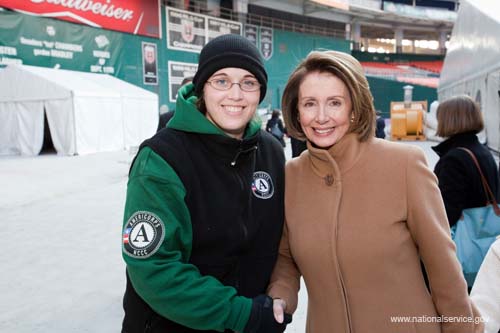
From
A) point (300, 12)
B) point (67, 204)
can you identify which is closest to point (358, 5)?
point (300, 12)

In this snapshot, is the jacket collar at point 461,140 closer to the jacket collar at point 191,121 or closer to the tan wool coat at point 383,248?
the tan wool coat at point 383,248

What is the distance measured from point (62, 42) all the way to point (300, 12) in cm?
1764

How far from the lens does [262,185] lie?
1.43m

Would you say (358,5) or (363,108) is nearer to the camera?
(363,108)

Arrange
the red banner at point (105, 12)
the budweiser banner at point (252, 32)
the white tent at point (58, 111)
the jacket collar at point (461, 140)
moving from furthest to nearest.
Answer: the budweiser banner at point (252, 32) → the red banner at point (105, 12) → the white tent at point (58, 111) → the jacket collar at point (461, 140)

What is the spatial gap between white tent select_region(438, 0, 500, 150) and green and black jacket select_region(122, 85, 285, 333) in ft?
27.9

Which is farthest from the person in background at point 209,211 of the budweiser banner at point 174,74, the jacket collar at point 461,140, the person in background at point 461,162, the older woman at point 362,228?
the budweiser banner at point 174,74

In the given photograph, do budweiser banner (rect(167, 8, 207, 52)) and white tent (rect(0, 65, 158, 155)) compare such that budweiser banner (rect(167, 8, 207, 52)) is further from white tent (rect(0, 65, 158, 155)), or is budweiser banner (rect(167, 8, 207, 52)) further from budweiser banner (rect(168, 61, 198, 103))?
white tent (rect(0, 65, 158, 155))

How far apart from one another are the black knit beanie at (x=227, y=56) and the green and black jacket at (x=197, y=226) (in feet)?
0.40

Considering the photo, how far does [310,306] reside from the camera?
4.74 feet

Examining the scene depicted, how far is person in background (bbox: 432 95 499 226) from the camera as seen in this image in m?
2.39

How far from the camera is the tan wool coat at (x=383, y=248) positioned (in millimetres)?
1279

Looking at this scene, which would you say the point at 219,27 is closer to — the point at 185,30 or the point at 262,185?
the point at 185,30

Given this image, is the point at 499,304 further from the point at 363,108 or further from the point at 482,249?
the point at 482,249
